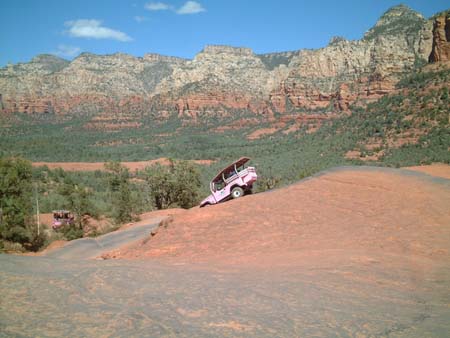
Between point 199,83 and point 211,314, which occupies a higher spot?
point 199,83

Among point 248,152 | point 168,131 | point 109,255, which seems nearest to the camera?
point 109,255

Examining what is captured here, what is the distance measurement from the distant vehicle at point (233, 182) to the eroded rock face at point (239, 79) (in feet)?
186

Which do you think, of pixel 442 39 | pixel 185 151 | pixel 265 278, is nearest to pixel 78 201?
pixel 265 278

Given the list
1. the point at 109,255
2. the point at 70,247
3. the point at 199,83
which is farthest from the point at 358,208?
the point at 199,83

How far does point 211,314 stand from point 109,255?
7.68m

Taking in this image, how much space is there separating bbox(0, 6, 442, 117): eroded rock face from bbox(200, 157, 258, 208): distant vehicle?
Answer: 56759 mm

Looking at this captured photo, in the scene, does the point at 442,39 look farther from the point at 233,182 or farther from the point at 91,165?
the point at 91,165

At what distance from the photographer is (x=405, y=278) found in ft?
22.7

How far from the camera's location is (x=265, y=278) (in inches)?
267

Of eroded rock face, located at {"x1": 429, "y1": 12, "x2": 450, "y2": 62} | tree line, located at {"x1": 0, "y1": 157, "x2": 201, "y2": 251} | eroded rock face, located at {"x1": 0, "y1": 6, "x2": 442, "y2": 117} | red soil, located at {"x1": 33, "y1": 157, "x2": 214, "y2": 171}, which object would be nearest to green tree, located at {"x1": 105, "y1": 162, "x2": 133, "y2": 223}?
tree line, located at {"x1": 0, "y1": 157, "x2": 201, "y2": 251}

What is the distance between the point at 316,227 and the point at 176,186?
69.4 feet

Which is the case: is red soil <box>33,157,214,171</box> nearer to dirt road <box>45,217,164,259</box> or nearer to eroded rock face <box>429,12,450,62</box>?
eroded rock face <box>429,12,450,62</box>

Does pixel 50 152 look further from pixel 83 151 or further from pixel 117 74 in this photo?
pixel 117 74

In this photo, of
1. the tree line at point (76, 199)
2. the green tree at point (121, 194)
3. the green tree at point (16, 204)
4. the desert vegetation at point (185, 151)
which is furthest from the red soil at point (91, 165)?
the green tree at point (16, 204)
